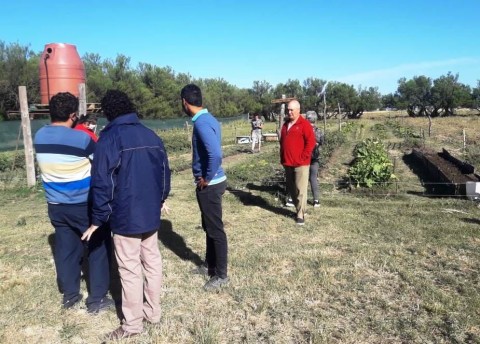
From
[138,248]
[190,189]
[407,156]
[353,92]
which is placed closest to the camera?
[138,248]

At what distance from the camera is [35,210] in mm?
7211

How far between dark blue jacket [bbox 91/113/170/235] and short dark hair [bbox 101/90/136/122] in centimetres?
5

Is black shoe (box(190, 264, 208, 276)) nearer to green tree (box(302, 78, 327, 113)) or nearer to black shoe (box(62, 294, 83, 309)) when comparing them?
black shoe (box(62, 294, 83, 309))

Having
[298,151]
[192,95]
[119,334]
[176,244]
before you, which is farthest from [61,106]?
[298,151]

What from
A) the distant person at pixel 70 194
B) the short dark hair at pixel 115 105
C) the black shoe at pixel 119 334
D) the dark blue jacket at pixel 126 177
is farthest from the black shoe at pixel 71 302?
the short dark hair at pixel 115 105

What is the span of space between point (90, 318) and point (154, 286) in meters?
0.68

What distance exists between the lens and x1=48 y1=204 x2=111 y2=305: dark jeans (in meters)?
3.38

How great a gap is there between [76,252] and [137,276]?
839mm

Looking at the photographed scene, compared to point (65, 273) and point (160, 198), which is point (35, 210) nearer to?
point (65, 273)

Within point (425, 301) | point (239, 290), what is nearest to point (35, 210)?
point (239, 290)

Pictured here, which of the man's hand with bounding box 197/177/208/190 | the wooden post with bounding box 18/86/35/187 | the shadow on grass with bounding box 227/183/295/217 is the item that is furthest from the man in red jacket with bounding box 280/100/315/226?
the wooden post with bounding box 18/86/35/187

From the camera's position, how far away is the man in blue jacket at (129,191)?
2.79 meters

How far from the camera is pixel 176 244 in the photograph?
5164 millimetres

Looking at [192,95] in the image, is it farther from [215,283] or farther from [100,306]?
[100,306]
